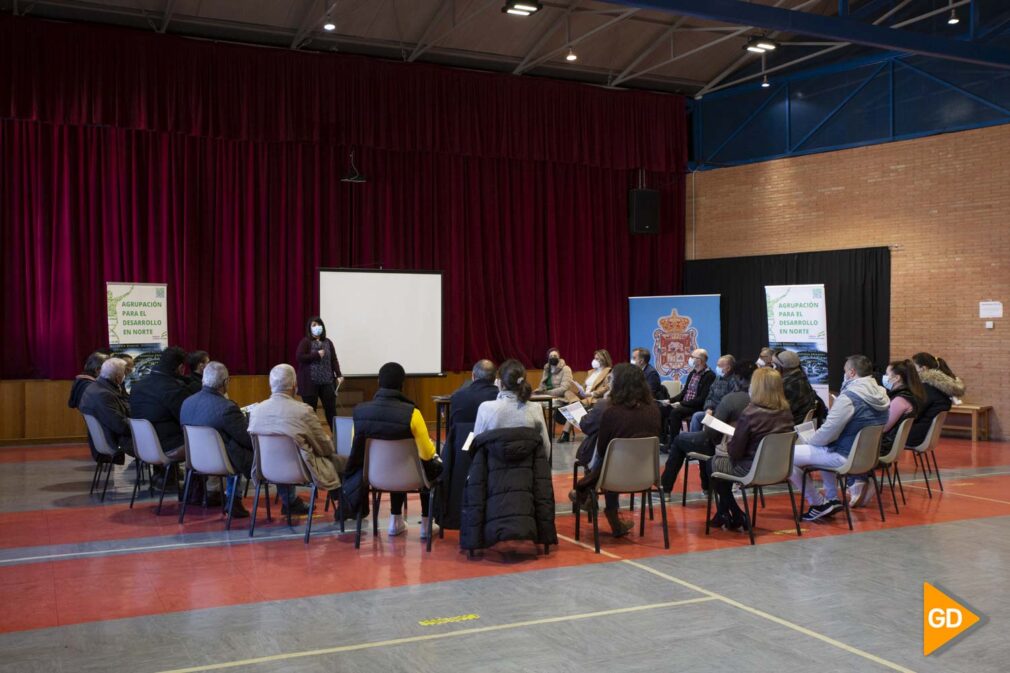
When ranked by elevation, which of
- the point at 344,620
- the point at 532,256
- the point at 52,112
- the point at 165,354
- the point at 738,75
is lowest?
the point at 344,620

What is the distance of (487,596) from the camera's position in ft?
15.8

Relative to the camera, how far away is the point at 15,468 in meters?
9.17

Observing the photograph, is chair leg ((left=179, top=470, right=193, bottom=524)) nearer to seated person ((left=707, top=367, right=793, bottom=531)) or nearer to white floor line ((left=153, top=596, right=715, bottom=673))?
white floor line ((left=153, top=596, right=715, bottom=673))

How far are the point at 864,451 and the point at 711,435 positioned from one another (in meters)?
1.04

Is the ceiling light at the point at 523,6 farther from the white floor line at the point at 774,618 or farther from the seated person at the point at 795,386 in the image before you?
the white floor line at the point at 774,618

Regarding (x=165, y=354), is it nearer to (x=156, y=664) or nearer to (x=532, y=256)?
(x=156, y=664)

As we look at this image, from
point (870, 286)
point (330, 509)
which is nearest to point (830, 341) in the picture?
point (870, 286)

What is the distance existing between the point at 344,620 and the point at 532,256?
10.6 meters

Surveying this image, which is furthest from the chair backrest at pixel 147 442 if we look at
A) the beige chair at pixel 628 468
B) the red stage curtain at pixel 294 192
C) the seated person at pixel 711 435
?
the red stage curtain at pixel 294 192

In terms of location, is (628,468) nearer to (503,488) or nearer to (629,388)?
(629,388)

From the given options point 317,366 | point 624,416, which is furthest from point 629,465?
point 317,366

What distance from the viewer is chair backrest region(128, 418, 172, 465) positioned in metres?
6.77

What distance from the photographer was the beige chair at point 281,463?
5961 mm

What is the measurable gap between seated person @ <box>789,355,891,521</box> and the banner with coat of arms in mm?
6981
